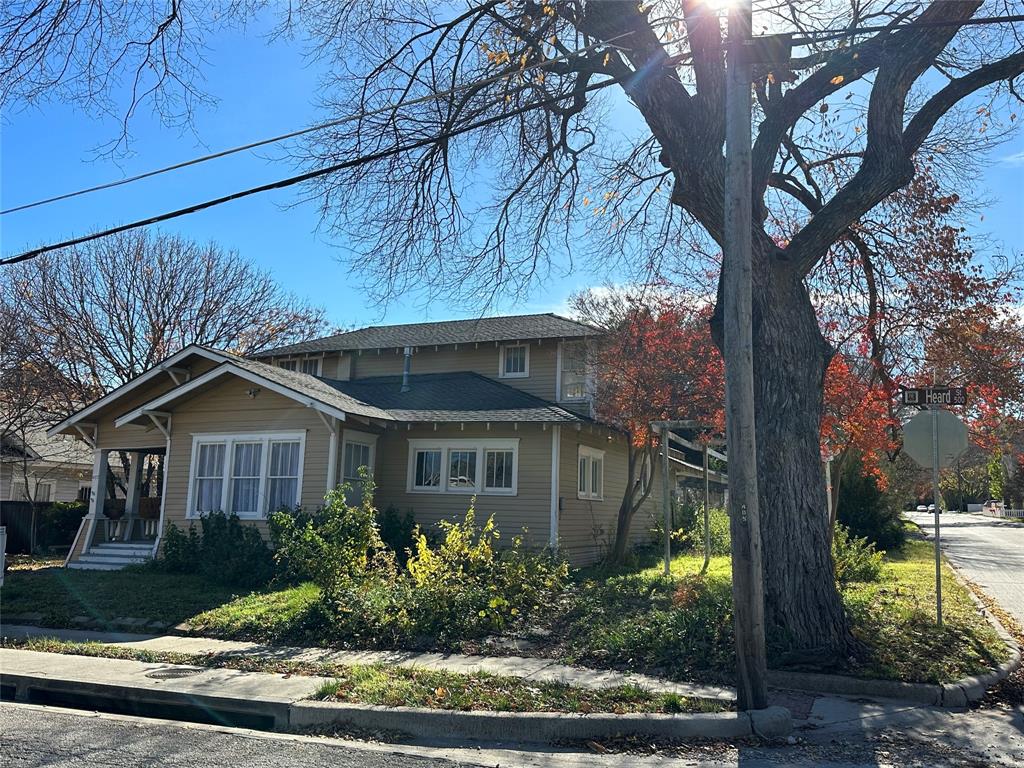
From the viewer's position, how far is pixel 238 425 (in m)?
17.3

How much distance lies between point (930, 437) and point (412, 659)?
7.52m

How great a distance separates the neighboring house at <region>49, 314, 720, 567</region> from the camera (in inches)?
663

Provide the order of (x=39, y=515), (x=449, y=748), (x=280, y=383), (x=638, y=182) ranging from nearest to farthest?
(x=449, y=748), (x=638, y=182), (x=280, y=383), (x=39, y=515)

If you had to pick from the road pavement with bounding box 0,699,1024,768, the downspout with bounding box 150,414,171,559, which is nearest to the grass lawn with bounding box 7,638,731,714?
the road pavement with bounding box 0,699,1024,768

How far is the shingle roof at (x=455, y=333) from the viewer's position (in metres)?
20.5

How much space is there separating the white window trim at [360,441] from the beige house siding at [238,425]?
531mm

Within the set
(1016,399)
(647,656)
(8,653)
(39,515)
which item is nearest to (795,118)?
(647,656)

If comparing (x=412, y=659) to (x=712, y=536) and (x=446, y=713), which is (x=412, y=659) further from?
(x=712, y=536)

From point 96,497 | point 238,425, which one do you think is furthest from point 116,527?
point 238,425

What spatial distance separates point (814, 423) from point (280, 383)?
10.7 metres

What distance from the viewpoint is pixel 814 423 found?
31.3 ft

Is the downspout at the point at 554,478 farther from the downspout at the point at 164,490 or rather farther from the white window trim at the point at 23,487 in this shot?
the white window trim at the point at 23,487

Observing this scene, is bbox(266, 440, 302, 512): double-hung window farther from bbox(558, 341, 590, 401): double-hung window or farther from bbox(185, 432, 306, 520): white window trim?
bbox(558, 341, 590, 401): double-hung window

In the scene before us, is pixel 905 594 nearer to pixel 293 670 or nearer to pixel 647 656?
pixel 647 656
